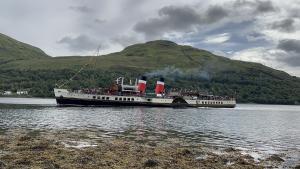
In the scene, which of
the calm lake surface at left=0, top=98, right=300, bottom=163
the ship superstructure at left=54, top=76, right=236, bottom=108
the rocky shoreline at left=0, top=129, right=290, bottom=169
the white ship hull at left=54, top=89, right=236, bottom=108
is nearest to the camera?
the rocky shoreline at left=0, top=129, right=290, bottom=169

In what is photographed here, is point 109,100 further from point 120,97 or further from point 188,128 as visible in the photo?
point 188,128

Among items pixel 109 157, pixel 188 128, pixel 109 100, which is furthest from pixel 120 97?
pixel 109 157

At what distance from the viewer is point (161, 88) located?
153500 millimetres

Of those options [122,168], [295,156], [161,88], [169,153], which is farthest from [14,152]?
[161,88]

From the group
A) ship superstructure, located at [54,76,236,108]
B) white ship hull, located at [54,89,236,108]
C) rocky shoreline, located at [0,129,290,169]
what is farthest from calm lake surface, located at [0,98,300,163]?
ship superstructure, located at [54,76,236,108]

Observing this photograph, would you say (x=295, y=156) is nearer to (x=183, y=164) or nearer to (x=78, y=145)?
(x=183, y=164)

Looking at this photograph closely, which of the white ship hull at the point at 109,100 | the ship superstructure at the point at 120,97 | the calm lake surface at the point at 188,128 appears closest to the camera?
the calm lake surface at the point at 188,128

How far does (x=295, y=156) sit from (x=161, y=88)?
11535 centimetres

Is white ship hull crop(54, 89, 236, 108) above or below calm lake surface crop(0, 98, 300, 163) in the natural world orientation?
above

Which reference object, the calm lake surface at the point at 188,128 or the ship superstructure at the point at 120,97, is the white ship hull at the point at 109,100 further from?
the calm lake surface at the point at 188,128

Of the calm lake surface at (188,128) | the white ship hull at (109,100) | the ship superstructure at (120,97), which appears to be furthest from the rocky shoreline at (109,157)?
the ship superstructure at (120,97)

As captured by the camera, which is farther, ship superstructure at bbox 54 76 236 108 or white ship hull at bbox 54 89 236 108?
ship superstructure at bbox 54 76 236 108

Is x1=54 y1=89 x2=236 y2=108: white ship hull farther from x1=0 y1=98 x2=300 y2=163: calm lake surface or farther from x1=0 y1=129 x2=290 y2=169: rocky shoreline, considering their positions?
x1=0 y1=129 x2=290 y2=169: rocky shoreline

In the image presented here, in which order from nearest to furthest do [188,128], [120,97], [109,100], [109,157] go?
[109,157], [188,128], [109,100], [120,97]
